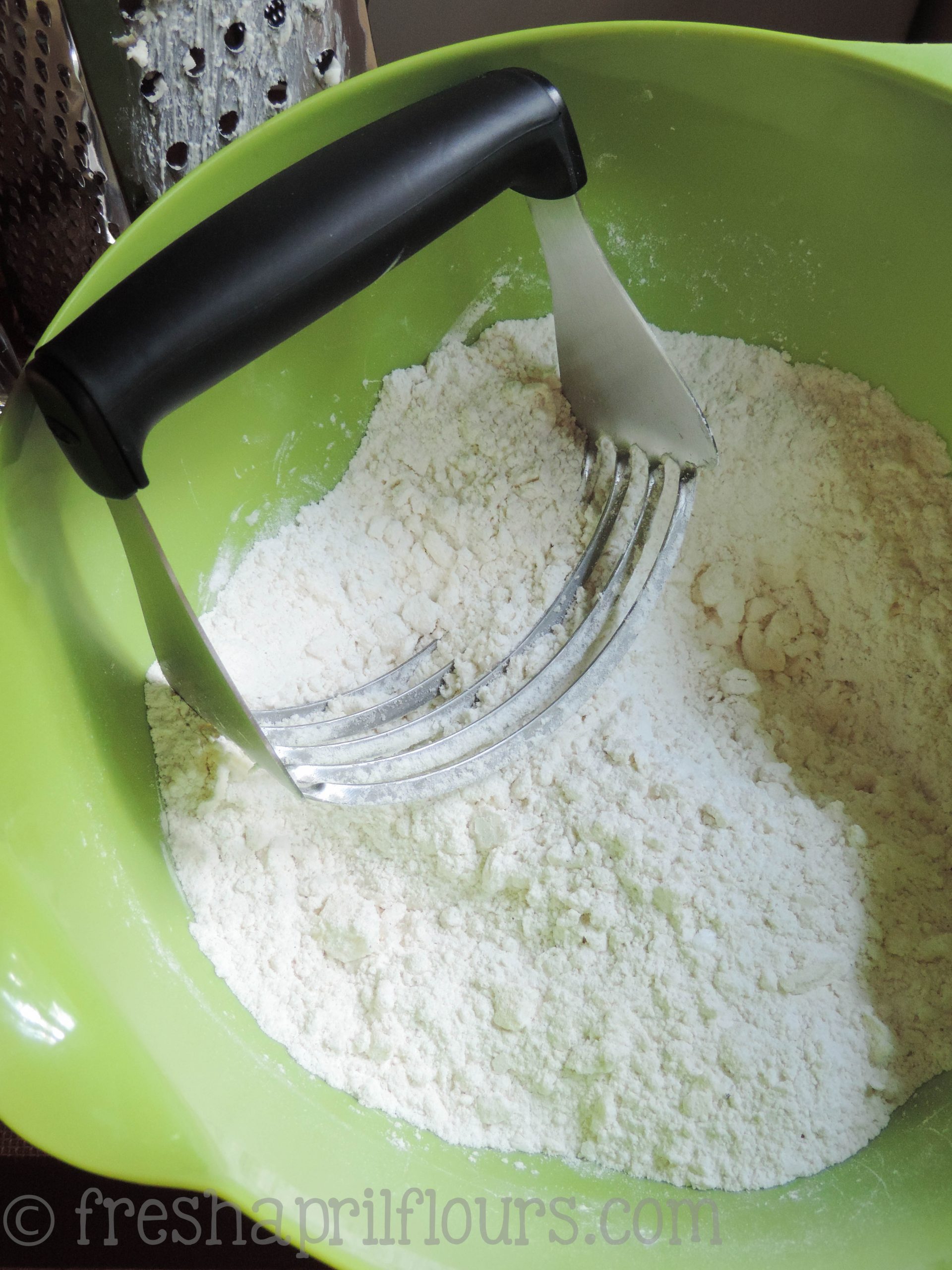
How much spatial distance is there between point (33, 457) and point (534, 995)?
13.7 inches

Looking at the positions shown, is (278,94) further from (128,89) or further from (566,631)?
(566,631)

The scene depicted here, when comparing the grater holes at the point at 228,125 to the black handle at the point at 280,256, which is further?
the grater holes at the point at 228,125

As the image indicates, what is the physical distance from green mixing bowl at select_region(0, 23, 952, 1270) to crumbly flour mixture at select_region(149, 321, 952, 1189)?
2cm

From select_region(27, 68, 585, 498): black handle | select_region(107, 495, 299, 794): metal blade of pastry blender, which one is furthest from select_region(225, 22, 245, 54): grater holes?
select_region(107, 495, 299, 794): metal blade of pastry blender

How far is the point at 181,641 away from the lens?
0.43m

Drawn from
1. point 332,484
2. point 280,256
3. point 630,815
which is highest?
point 280,256

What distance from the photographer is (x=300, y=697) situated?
20.8 inches

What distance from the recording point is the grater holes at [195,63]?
Answer: 0.52 metres

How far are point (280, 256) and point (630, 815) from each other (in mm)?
324

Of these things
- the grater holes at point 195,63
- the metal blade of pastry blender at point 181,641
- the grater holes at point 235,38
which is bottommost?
the metal blade of pastry blender at point 181,641

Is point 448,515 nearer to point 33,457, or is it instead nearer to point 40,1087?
point 33,457

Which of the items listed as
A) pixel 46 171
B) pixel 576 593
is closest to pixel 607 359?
pixel 576 593

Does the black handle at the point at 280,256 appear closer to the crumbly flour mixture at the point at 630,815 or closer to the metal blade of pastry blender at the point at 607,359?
the metal blade of pastry blender at the point at 607,359

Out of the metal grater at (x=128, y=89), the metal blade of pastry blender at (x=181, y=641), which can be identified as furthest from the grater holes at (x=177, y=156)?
the metal blade of pastry blender at (x=181, y=641)
